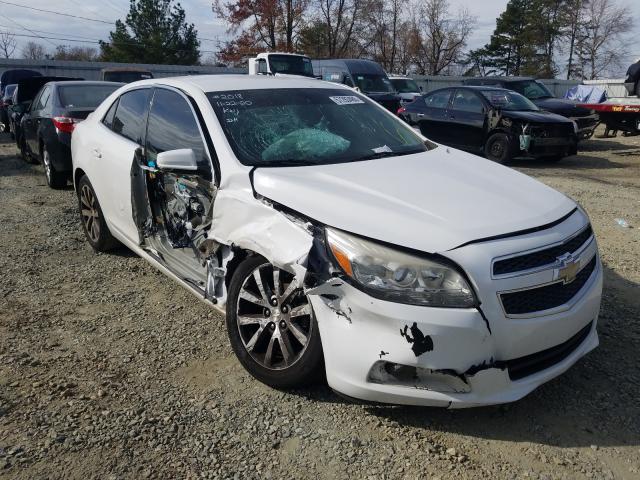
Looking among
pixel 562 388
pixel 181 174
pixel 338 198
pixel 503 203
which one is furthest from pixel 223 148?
pixel 562 388

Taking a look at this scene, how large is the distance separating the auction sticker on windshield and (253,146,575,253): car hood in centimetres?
79

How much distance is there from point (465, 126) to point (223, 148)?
9.37m

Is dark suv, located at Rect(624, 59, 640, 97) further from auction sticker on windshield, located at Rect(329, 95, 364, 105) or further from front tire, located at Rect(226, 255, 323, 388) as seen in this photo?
front tire, located at Rect(226, 255, 323, 388)

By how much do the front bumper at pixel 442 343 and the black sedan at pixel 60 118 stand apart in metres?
6.55

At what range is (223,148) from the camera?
3.30m

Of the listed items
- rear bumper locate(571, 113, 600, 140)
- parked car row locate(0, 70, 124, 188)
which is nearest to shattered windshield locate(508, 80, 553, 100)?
rear bumper locate(571, 113, 600, 140)

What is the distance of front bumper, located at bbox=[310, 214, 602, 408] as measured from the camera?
7.77 feet

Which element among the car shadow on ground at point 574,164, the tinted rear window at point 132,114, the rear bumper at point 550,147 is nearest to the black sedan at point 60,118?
the tinted rear window at point 132,114

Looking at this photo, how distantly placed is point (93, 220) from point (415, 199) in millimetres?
3520

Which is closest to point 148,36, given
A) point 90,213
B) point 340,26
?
point 340,26

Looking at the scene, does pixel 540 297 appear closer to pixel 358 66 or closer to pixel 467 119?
pixel 467 119

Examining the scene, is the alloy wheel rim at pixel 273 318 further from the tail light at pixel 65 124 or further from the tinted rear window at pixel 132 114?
the tail light at pixel 65 124

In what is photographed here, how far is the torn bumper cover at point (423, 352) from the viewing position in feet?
7.77

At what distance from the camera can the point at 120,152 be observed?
434 cm
